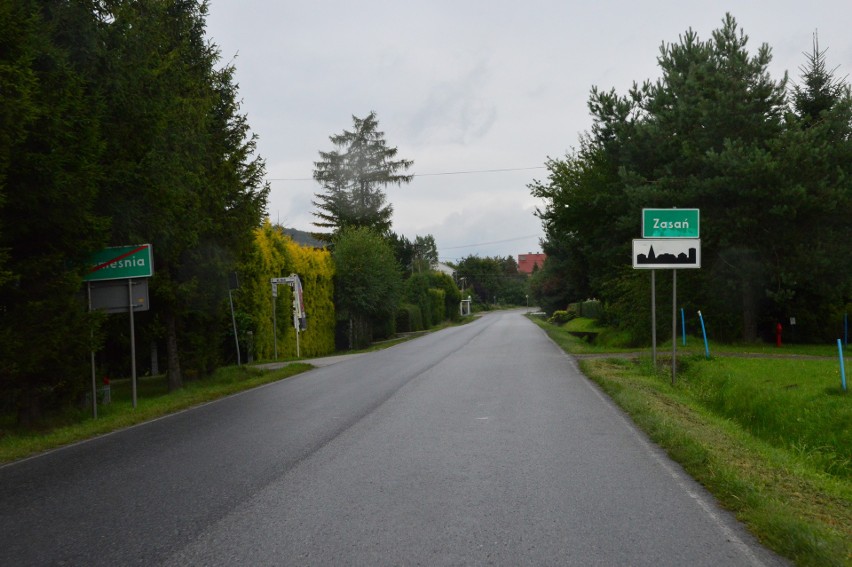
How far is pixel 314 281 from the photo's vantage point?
31141 mm

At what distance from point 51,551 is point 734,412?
449 inches

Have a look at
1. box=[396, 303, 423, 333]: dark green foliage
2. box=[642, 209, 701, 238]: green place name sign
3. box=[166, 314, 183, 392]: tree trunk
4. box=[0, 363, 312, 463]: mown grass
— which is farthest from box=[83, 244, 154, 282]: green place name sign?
box=[396, 303, 423, 333]: dark green foliage

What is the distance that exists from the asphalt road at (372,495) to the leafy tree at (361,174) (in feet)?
148

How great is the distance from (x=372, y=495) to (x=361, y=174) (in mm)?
50609

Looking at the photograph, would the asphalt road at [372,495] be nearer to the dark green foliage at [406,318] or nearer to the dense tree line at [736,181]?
the dense tree line at [736,181]

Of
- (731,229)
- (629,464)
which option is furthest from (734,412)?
(731,229)

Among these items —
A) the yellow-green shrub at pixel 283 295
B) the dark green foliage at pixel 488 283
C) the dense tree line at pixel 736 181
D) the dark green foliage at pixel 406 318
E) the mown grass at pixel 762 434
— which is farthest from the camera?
the dark green foliage at pixel 488 283

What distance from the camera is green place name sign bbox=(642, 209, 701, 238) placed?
534 inches

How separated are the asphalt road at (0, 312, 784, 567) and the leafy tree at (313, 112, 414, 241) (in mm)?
45198

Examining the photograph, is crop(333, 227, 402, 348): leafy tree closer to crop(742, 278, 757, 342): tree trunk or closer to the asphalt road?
crop(742, 278, 757, 342): tree trunk

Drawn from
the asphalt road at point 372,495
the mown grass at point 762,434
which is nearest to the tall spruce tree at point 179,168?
the asphalt road at point 372,495

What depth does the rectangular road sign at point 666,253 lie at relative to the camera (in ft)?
44.3

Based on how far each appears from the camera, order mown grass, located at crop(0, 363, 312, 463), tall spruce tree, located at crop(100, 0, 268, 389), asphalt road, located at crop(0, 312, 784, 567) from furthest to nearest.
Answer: tall spruce tree, located at crop(100, 0, 268, 389), mown grass, located at crop(0, 363, 312, 463), asphalt road, located at crop(0, 312, 784, 567)

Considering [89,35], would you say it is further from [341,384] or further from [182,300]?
[341,384]
